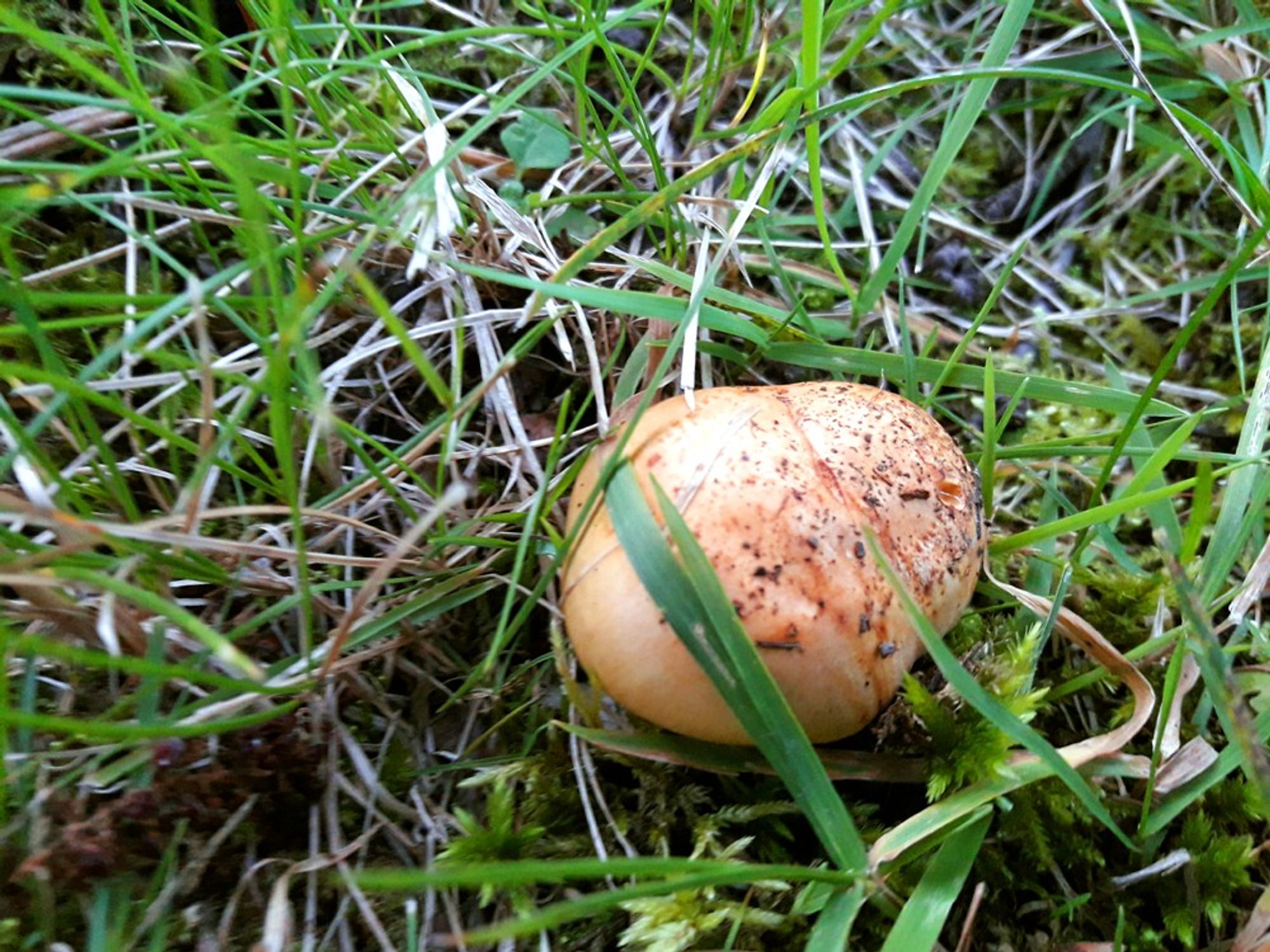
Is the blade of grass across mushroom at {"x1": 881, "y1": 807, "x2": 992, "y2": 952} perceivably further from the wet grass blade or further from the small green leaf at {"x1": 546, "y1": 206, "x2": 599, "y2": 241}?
the small green leaf at {"x1": 546, "y1": 206, "x2": 599, "y2": 241}

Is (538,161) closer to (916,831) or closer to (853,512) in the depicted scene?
(853,512)

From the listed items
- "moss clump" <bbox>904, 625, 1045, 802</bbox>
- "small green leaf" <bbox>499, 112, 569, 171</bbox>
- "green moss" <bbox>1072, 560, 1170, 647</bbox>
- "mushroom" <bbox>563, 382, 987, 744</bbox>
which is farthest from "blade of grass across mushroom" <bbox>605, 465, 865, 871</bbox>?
"small green leaf" <bbox>499, 112, 569, 171</bbox>

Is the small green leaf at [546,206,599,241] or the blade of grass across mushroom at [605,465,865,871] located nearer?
the blade of grass across mushroom at [605,465,865,871]

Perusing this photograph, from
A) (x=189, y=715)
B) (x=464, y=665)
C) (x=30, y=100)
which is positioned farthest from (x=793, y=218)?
(x=30, y=100)

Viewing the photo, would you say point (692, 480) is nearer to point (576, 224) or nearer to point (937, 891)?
point (937, 891)

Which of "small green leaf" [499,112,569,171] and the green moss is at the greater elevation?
"small green leaf" [499,112,569,171]

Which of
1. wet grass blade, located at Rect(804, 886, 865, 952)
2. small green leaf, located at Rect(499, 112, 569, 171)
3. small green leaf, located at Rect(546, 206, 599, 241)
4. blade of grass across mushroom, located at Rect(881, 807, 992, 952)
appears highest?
small green leaf, located at Rect(499, 112, 569, 171)
